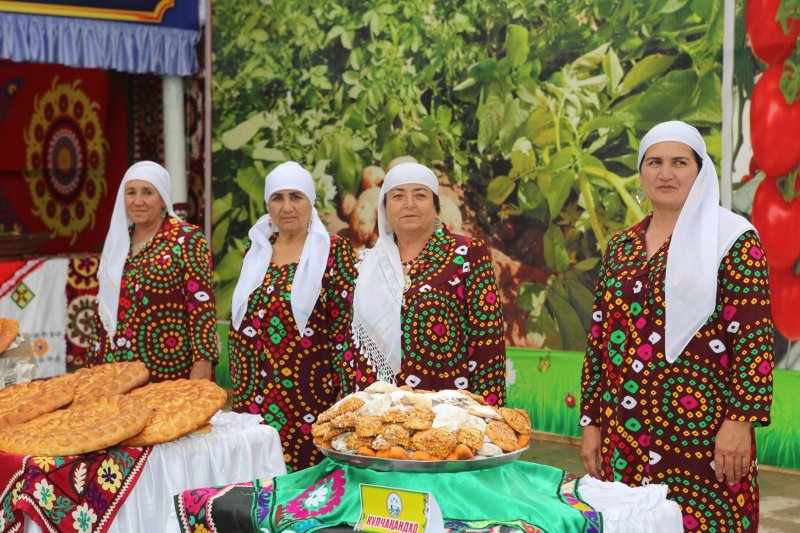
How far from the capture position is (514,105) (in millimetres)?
6539

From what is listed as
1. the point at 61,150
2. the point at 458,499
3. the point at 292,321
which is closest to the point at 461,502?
the point at 458,499

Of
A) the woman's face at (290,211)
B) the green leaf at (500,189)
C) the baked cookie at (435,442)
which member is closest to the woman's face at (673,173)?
the baked cookie at (435,442)

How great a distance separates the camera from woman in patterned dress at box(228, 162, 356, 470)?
382cm

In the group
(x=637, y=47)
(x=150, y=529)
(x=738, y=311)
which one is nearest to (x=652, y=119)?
(x=637, y=47)

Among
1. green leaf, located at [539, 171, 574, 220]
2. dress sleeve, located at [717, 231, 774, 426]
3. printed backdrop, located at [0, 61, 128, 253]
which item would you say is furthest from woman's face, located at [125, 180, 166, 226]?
printed backdrop, located at [0, 61, 128, 253]

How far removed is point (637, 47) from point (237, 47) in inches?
139

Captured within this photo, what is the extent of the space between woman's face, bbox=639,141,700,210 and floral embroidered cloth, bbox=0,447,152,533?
5.14 feet

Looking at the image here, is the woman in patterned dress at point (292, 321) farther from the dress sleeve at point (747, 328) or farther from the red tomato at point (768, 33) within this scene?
the red tomato at point (768, 33)

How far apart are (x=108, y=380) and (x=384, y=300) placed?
0.91 metres

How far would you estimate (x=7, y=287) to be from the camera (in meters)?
7.61

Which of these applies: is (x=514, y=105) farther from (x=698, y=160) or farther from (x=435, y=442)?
(x=435, y=442)

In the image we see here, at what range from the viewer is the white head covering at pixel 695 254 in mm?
2715

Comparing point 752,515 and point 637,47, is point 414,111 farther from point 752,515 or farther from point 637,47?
point 752,515

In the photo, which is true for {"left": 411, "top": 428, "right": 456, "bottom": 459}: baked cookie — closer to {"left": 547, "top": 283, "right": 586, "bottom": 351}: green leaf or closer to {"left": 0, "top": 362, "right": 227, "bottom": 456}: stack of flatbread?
{"left": 0, "top": 362, "right": 227, "bottom": 456}: stack of flatbread
